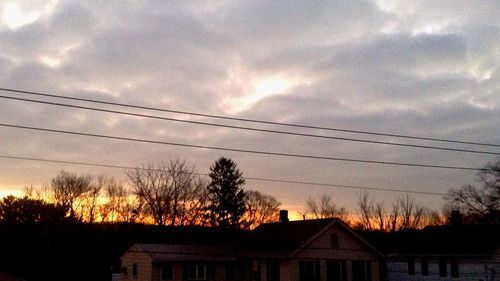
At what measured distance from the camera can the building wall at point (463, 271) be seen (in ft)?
120

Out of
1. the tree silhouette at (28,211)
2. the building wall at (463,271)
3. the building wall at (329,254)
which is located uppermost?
the tree silhouette at (28,211)

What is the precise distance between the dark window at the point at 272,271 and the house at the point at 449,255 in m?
13.1

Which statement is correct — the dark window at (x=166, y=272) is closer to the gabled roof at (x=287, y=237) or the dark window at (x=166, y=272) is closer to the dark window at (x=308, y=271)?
the gabled roof at (x=287, y=237)

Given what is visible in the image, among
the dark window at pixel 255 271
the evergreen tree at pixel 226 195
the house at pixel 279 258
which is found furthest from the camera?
the evergreen tree at pixel 226 195

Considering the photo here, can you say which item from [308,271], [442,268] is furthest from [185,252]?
[442,268]

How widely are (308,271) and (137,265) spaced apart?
1235 cm

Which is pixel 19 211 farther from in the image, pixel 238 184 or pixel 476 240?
pixel 476 240

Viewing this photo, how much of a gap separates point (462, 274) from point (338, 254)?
9.69 m

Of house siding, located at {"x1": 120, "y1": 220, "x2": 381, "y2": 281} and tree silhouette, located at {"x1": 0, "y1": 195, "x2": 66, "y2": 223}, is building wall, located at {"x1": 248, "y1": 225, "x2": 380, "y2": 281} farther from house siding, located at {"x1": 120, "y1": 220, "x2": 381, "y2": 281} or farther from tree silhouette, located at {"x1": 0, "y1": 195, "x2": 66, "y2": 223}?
tree silhouette, located at {"x1": 0, "y1": 195, "x2": 66, "y2": 223}

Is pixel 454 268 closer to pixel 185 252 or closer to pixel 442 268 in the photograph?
pixel 442 268

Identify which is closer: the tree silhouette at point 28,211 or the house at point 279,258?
the house at point 279,258

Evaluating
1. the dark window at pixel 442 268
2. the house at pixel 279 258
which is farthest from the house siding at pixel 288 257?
the dark window at pixel 442 268

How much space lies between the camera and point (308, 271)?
3475 centimetres

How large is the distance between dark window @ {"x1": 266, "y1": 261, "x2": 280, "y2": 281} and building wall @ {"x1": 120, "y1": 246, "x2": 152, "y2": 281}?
7884 mm
